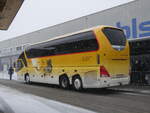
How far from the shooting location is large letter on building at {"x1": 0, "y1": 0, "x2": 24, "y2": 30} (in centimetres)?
384

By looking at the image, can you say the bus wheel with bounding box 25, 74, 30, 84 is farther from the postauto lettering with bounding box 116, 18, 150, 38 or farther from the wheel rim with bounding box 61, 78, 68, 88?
the postauto lettering with bounding box 116, 18, 150, 38

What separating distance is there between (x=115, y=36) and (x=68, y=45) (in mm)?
3229

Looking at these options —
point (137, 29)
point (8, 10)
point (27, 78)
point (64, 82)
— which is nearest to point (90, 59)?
point (64, 82)

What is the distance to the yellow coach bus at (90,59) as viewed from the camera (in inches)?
506

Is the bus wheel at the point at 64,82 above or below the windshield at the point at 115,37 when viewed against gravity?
below

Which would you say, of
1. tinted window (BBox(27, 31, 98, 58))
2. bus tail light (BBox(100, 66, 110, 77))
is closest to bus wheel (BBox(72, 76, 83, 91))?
tinted window (BBox(27, 31, 98, 58))

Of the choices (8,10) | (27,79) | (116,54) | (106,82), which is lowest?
(27,79)

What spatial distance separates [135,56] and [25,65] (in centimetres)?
990

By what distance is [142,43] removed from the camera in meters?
15.8

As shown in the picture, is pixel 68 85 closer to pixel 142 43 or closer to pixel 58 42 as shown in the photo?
pixel 58 42

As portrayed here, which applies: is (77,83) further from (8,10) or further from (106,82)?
(8,10)

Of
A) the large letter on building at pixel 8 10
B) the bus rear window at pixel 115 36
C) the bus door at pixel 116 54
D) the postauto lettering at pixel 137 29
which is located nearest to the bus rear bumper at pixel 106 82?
the bus door at pixel 116 54

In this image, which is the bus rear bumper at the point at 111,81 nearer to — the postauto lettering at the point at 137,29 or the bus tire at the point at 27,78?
the postauto lettering at the point at 137,29

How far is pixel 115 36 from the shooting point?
13641mm
